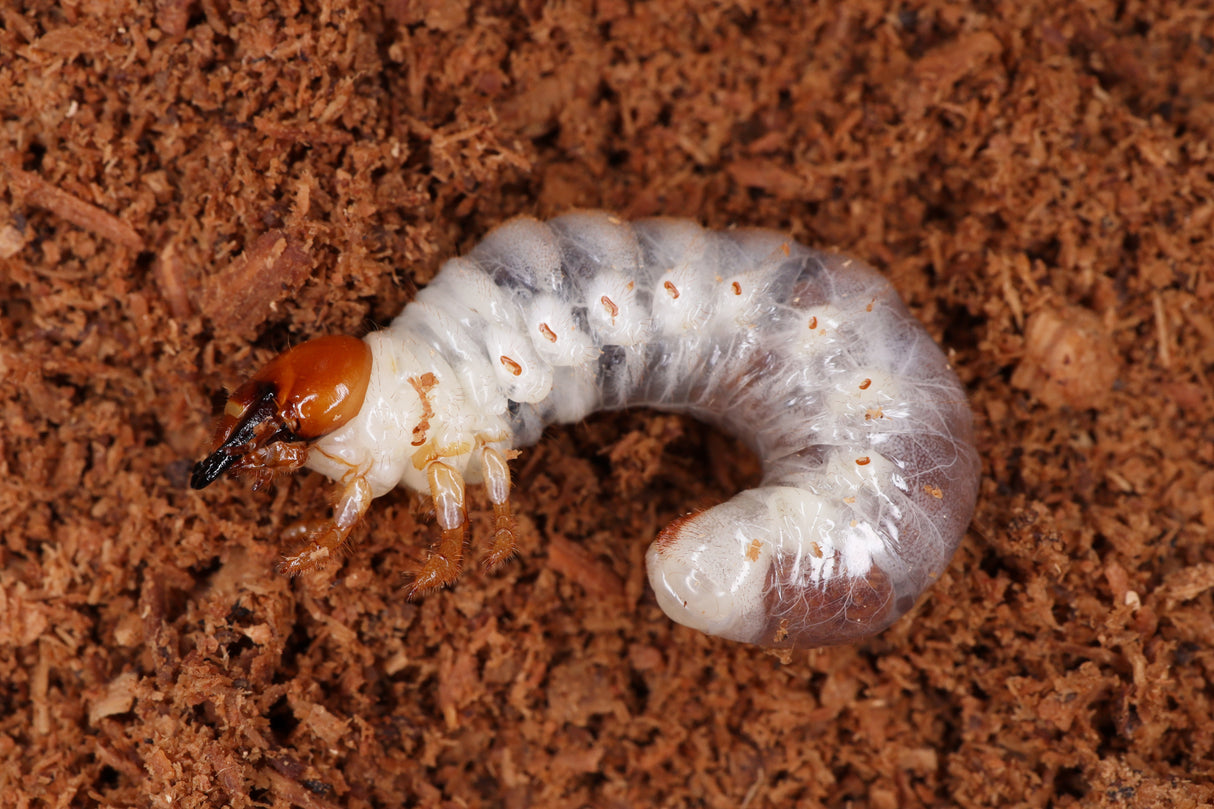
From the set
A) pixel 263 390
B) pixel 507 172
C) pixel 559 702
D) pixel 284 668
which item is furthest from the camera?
pixel 507 172

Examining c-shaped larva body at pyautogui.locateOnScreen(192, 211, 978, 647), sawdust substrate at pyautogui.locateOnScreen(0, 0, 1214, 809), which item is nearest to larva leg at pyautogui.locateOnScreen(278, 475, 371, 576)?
c-shaped larva body at pyautogui.locateOnScreen(192, 211, 978, 647)

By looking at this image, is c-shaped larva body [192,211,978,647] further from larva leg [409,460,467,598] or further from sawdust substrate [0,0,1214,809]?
sawdust substrate [0,0,1214,809]

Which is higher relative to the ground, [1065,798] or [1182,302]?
[1182,302]

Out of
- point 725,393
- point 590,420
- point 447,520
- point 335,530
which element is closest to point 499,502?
point 447,520

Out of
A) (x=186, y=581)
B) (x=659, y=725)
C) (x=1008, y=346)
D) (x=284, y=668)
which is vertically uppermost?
(x=1008, y=346)

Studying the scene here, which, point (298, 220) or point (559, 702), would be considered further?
point (559, 702)

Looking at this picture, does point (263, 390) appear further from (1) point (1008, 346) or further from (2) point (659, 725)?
(1) point (1008, 346)

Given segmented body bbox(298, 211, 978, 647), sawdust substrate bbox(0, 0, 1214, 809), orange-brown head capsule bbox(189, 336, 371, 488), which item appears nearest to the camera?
orange-brown head capsule bbox(189, 336, 371, 488)

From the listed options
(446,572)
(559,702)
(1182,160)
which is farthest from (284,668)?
(1182,160)
